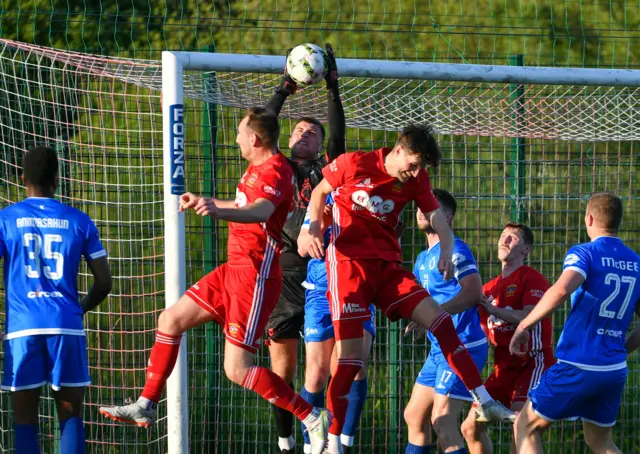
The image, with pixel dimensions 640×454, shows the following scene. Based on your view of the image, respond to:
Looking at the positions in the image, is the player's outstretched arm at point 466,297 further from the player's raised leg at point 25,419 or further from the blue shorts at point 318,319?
the player's raised leg at point 25,419

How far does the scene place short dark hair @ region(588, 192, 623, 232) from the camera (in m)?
5.82

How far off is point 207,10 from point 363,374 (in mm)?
5343

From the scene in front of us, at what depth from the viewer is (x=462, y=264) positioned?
20.7 feet

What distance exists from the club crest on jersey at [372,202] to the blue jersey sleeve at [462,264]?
0.70 m

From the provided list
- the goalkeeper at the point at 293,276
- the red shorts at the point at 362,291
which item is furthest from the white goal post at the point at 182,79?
the red shorts at the point at 362,291

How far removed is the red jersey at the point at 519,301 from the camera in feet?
22.2

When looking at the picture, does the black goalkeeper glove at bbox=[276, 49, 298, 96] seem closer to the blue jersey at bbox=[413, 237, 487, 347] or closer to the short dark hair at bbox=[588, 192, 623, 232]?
the blue jersey at bbox=[413, 237, 487, 347]

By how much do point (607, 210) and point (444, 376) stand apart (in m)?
1.48

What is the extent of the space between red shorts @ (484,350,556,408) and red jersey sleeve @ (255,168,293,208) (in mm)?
2236

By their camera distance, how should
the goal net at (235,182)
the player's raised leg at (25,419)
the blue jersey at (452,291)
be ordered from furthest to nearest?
the goal net at (235,182)
the blue jersey at (452,291)
the player's raised leg at (25,419)

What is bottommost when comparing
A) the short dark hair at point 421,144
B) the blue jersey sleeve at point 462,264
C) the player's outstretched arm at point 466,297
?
the player's outstretched arm at point 466,297

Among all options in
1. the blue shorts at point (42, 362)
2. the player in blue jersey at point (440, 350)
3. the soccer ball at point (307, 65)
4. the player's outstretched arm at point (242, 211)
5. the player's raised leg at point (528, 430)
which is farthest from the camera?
the player in blue jersey at point (440, 350)

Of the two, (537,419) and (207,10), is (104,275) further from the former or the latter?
(207,10)

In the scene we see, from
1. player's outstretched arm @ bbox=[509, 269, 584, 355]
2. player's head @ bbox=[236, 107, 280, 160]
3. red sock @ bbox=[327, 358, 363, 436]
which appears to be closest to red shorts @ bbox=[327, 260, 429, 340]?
red sock @ bbox=[327, 358, 363, 436]
